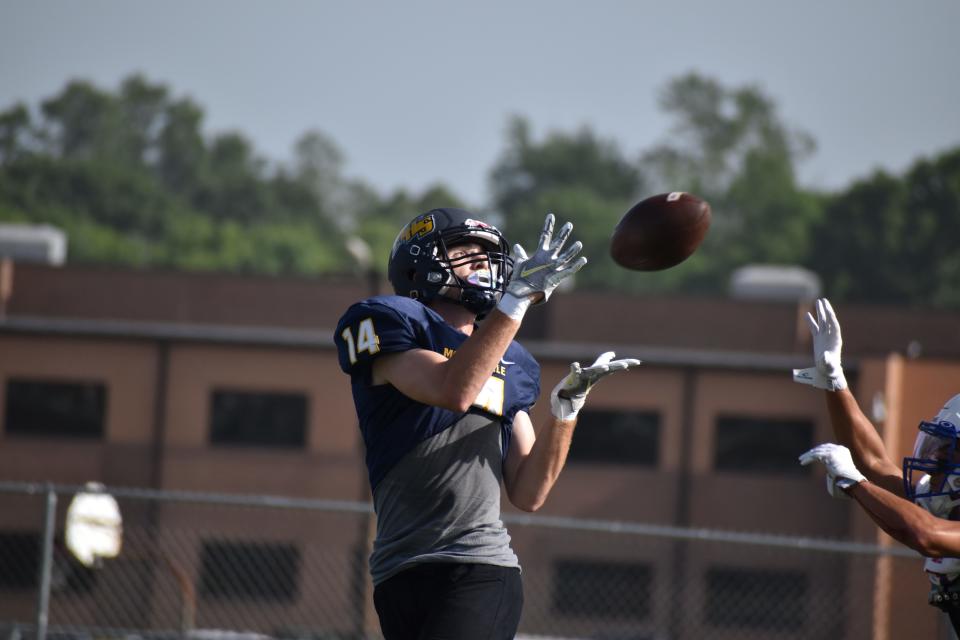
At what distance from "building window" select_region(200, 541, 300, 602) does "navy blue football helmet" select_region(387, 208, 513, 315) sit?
1615cm

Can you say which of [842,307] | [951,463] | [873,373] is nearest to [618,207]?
[842,307]

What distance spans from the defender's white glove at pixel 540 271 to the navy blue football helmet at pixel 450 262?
0.19 meters

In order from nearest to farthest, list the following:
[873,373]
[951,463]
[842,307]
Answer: [951,463]
[873,373]
[842,307]

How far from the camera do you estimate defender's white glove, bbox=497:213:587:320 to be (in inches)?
125

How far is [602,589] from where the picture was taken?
70.3ft

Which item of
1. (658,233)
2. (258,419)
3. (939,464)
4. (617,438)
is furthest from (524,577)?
(939,464)

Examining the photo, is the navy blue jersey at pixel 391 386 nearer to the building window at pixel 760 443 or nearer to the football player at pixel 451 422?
the football player at pixel 451 422

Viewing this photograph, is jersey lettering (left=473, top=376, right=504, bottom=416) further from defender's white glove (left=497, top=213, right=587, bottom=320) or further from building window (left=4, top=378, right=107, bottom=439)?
building window (left=4, top=378, right=107, bottom=439)

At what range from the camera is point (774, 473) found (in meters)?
24.6

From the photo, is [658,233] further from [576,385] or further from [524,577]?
[524,577]

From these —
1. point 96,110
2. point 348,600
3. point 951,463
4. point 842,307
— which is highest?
point 96,110

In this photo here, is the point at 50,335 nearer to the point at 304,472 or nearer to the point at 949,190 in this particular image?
the point at 304,472

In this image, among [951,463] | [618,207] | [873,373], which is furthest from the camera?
[618,207]

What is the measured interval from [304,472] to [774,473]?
9850 mm
